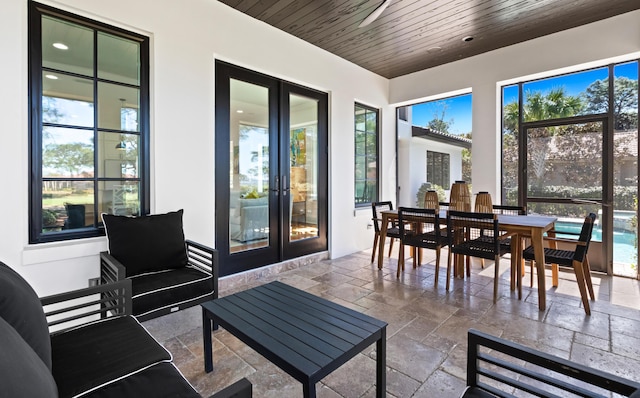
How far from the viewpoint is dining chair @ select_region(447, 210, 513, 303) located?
302cm

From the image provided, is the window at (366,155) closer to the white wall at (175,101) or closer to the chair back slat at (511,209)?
the white wall at (175,101)

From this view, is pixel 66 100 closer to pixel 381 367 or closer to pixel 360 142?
pixel 381 367

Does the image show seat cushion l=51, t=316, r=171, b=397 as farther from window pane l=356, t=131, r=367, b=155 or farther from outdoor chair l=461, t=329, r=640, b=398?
window pane l=356, t=131, r=367, b=155

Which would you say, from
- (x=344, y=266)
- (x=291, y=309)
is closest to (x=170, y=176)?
(x=291, y=309)

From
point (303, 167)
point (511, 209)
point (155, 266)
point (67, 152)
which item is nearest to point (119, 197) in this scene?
point (67, 152)

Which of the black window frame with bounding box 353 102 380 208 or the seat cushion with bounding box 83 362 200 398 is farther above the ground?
the black window frame with bounding box 353 102 380 208

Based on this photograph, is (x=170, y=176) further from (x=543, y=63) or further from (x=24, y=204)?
(x=543, y=63)

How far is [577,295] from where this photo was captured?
126 inches

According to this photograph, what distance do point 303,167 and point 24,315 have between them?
3535mm

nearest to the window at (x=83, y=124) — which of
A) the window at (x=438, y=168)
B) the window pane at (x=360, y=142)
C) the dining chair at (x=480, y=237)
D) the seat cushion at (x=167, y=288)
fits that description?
the seat cushion at (x=167, y=288)

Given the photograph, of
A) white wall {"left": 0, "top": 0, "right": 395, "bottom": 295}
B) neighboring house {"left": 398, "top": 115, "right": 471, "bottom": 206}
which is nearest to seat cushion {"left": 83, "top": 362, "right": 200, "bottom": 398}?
white wall {"left": 0, "top": 0, "right": 395, "bottom": 295}

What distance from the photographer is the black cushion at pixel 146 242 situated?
2.39m

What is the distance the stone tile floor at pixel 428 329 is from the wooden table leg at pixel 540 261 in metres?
0.09

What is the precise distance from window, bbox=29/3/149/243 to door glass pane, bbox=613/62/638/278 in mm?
5336
